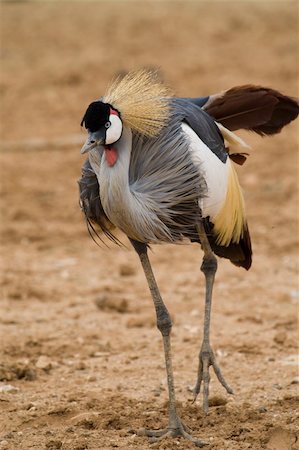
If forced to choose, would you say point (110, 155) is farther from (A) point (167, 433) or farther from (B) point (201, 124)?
(A) point (167, 433)

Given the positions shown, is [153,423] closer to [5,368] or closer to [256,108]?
[5,368]

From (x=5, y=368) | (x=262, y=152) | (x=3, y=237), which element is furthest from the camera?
(x=262, y=152)

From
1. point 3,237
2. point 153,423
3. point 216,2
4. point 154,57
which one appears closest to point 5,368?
point 153,423

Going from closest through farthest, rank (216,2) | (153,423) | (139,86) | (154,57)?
(139,86) → (153,423) → (154,57) → (216,2)

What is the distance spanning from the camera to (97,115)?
487 centimetres

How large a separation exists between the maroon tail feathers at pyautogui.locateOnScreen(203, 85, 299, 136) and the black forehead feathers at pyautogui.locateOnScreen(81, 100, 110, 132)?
3.42 ft

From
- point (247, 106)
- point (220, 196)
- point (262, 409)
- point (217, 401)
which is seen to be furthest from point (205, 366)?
point (247, 106)

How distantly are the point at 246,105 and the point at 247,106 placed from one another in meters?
0.01

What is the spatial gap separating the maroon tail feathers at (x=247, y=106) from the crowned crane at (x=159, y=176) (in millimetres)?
164

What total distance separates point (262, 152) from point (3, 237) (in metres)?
4.00

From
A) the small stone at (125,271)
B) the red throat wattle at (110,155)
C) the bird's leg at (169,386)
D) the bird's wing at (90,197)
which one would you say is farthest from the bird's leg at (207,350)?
the small stone at (125,271)

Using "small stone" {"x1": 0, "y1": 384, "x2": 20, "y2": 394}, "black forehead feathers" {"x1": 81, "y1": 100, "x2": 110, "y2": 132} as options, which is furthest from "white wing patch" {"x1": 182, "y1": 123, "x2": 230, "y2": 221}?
"small stone" {"x1": 0, "y1": 384, "x2": 20, "y2": 394}

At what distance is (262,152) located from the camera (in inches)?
496

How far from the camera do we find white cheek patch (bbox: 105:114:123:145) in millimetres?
4898
